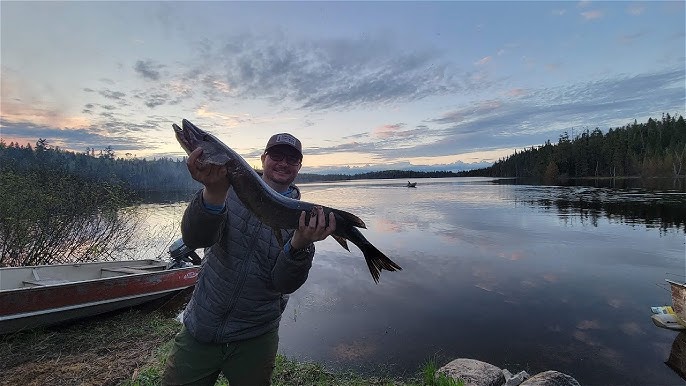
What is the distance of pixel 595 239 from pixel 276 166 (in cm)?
2608

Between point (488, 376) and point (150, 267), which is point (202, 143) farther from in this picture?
point (150, 267)

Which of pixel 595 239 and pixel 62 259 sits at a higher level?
pixel 62 259

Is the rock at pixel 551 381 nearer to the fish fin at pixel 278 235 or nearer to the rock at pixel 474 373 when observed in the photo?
the rock at pixel 474 373

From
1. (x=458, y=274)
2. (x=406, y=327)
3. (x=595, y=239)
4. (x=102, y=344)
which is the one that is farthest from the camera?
(x=595, y=239)

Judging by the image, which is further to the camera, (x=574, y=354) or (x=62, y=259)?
(x=62, y=259)

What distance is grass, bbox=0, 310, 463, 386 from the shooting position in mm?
6703

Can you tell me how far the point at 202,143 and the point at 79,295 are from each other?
32.0ft

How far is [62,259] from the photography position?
44.1 feet

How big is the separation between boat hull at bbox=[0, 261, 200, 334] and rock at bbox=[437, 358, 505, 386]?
364 inches

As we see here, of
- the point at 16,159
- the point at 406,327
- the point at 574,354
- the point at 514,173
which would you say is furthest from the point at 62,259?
the point at 514,173

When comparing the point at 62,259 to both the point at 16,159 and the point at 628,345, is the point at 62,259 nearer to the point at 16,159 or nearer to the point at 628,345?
the point at 16,159

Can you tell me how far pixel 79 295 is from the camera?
984cm

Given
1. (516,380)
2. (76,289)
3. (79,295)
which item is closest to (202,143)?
(516,380)

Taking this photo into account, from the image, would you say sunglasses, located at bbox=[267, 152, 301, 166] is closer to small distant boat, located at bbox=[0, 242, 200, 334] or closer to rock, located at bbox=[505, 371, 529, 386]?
rock, located at bbox=[505, 371, 529, 386]
